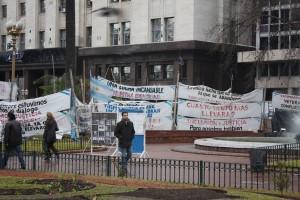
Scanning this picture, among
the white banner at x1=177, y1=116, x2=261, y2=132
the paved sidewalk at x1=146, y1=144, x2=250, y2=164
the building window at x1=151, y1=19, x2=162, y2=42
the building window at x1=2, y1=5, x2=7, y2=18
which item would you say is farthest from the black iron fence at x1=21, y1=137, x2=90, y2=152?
the building window at x1=2, y1=5, x2=7, y2=18

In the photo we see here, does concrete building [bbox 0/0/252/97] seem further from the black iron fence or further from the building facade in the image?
the black iron fence

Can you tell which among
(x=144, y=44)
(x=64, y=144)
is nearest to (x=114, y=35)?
(x=144, y=44)

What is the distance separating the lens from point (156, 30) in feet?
194

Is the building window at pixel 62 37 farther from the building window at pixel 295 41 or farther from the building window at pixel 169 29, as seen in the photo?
the building window at pixel 295 41

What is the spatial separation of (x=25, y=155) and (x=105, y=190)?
824cm

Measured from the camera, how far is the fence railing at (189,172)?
13730 mm

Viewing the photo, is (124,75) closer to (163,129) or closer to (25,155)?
(163,129)

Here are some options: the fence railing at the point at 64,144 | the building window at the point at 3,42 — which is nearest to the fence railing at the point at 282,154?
the fence railing at the point at 64,144

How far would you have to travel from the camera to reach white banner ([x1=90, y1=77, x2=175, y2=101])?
93.5 feet

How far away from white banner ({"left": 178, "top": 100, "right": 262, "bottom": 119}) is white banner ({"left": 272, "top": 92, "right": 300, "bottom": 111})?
2.61 metres

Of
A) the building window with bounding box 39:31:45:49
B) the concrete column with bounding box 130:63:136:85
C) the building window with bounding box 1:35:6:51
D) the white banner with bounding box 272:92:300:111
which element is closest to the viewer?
the white banner with bounding box 272:92:300:111

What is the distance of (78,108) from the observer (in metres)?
27.7

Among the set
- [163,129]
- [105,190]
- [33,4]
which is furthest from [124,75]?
[105,190]

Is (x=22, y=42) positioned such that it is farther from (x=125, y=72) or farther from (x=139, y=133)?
(x=139, y=133)
